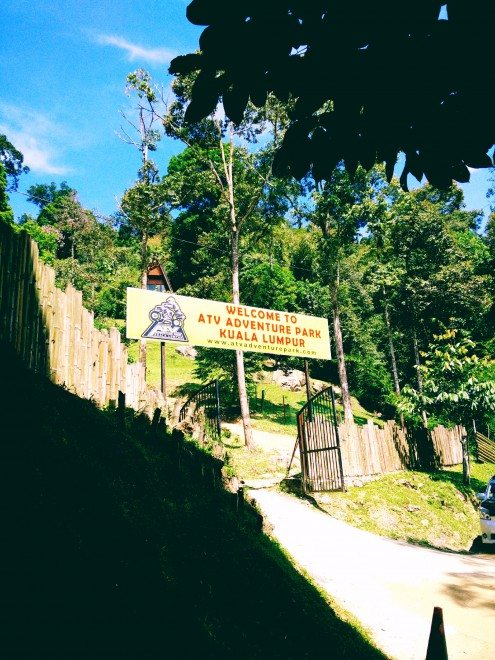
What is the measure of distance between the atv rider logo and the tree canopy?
9.92 m

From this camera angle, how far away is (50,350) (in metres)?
6.29

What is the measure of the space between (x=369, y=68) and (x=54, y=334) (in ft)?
18.7

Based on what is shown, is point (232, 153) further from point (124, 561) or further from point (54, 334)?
point (124, 561)

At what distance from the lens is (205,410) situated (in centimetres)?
1271

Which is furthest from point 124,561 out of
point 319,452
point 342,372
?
point 342,372

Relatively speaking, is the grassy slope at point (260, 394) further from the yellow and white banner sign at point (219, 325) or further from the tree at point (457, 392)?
the yellow and white banner sign at point (219, 325)

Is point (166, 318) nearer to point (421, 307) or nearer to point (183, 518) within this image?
point (183, 518)

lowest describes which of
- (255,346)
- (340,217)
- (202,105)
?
(202,105)

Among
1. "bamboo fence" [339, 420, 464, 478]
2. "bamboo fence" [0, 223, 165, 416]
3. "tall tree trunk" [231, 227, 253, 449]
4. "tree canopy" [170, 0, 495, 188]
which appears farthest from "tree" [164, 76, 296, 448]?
"tree canopy" [170, 0, 495, 188]

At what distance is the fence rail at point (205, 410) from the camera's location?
1037 centimetres

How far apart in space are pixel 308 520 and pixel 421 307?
24.3m

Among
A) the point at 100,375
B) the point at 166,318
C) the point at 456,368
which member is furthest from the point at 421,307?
the point at 100,375

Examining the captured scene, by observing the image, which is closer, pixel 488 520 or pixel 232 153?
pixel 488 520

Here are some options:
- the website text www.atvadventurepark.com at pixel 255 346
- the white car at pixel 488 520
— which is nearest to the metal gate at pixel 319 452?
the website text www.atvadventurepark.com at pixel 255 346
